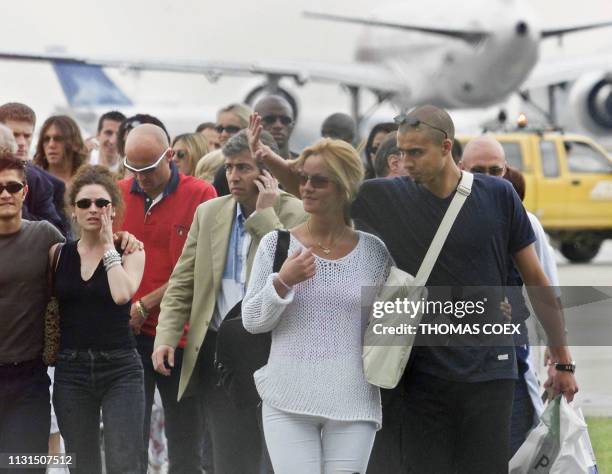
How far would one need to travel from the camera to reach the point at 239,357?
236 inches

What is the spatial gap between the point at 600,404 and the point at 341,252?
5.05m

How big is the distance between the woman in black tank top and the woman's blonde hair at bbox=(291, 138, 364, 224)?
1203 millimetres

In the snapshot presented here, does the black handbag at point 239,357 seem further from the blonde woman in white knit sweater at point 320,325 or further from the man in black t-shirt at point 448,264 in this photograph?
the man in black t-shirt at point 448,264

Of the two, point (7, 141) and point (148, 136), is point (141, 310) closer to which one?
point (148, 136)

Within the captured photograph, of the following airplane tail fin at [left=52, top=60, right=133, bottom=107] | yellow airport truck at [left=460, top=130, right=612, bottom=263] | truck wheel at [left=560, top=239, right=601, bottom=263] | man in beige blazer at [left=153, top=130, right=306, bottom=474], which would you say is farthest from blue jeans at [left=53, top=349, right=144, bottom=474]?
airplane tail fin at [left=52, top=60, right=133, bottom=107]

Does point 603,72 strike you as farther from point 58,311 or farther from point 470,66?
point 58,311

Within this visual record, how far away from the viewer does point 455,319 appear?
5.46 metres

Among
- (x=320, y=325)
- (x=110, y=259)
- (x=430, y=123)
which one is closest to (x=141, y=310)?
(x=110, y=259)

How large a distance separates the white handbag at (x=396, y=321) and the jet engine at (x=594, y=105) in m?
32.5

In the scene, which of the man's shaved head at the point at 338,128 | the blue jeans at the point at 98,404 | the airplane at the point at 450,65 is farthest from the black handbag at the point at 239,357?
the airplane at the point at 450,65

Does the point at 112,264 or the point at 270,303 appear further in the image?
the point at 112,264

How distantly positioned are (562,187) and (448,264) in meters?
18.8

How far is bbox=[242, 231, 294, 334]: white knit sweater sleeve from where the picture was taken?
5.21m

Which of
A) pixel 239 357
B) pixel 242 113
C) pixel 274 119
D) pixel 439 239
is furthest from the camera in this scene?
pixel 242 113
